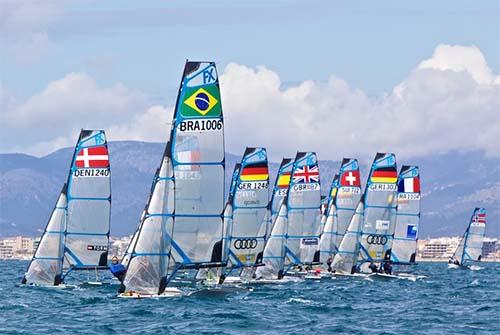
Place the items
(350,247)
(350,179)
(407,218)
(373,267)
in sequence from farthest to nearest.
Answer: (350,179)
(407,218)
(373,267)
(350,247)

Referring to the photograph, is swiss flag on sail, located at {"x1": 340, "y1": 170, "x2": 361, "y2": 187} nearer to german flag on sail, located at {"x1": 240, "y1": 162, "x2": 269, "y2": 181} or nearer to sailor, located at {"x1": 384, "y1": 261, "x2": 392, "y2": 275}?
sailor, located at {"x1": 384, "y1": 261, "x2": 392, "y2": 275}

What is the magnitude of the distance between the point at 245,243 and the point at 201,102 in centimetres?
1801

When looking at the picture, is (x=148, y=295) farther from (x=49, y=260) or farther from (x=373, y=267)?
(x=373, y=267)

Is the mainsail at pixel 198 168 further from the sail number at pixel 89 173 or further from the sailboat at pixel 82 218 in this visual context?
the sail number at pixel 89 173

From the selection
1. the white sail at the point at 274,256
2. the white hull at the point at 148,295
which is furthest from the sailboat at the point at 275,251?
the white hull at the point at 148,295

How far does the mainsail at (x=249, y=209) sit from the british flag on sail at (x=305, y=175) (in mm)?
11543

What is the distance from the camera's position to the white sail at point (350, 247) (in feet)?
312

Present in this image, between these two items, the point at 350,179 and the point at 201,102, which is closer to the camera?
the point at 201,102

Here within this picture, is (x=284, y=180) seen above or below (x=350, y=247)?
above

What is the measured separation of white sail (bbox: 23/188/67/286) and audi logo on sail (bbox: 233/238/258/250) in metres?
9.93

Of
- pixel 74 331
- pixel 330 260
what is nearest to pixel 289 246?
pixel 330 260

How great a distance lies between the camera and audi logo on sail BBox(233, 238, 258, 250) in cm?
7450

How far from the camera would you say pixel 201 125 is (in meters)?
58.2

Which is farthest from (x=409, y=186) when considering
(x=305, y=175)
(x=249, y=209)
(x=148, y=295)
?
(x=148, y=295)
